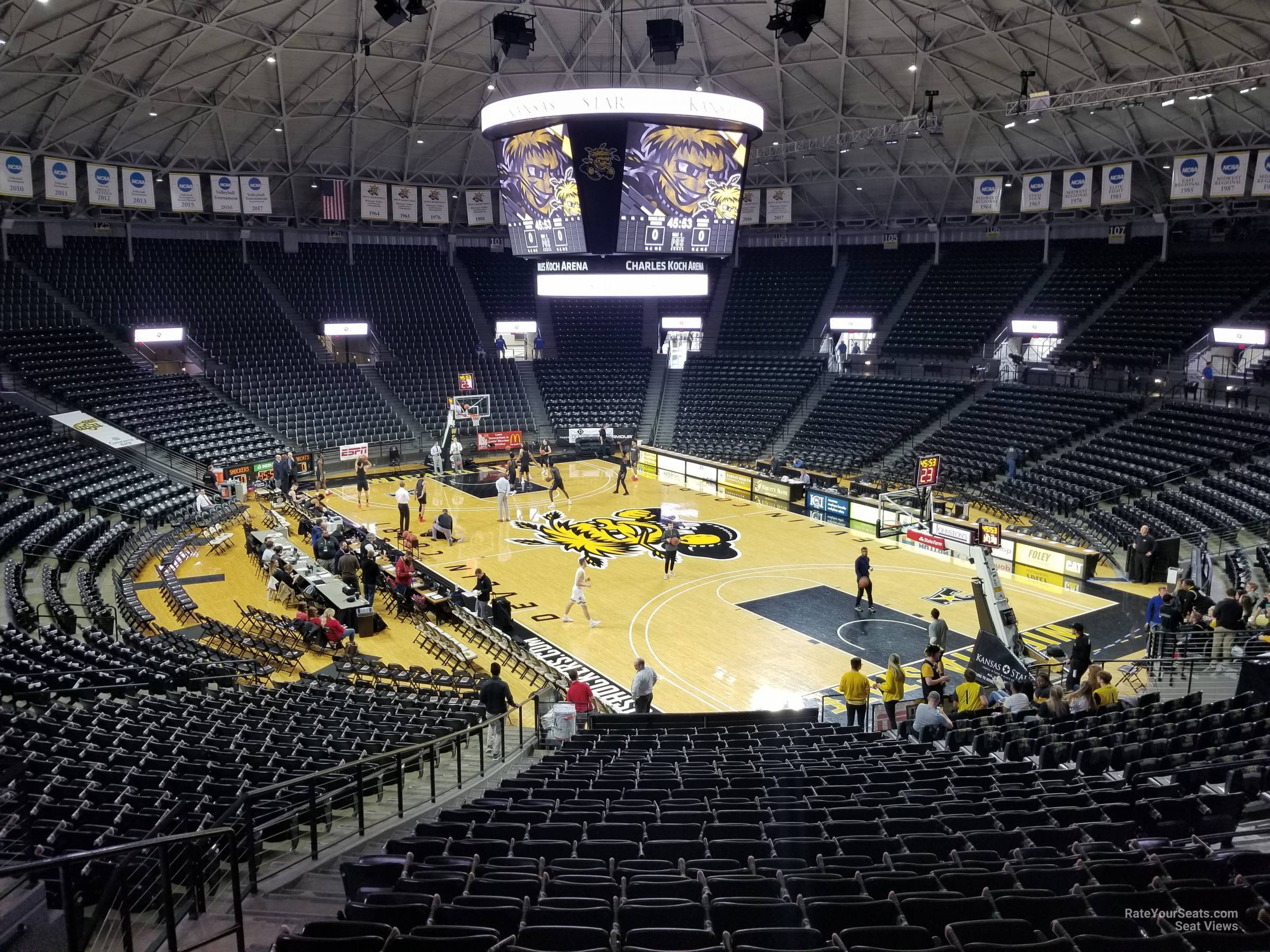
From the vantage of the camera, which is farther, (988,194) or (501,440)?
(501,440)

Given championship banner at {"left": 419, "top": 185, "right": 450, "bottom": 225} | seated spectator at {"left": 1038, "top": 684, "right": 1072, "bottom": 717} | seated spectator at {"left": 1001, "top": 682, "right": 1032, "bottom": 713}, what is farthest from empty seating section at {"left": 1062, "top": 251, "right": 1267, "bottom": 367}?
championship banner at {"left": 419, "top": 185, "right": 450, "bottom": 225}

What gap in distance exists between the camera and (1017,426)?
34969 mm

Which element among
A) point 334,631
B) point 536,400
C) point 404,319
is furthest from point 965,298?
point 334,631

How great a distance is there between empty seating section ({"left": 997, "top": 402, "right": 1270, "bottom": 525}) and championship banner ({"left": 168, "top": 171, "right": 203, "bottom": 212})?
3409 centimetres

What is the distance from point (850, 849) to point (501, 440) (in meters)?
36.9

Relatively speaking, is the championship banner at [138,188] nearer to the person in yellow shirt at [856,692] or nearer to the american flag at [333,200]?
the american flag at [333,200]

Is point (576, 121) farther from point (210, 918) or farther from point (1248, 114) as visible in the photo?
point (1248, 114)

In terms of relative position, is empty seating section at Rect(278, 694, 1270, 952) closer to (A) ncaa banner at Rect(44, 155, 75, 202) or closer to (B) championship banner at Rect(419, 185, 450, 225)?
(A) ncaa banner at Rect(44, 155, 75, 202)

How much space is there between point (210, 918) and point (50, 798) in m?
2.73

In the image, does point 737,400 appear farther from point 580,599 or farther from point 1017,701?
point 1017,701

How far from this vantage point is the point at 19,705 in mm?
12344

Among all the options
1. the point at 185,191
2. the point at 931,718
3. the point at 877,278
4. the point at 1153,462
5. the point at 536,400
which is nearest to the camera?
the point at 931,718

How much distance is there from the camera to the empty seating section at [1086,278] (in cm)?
4000

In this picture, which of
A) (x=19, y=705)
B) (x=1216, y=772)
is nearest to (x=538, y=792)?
(x=1216, y=772)
